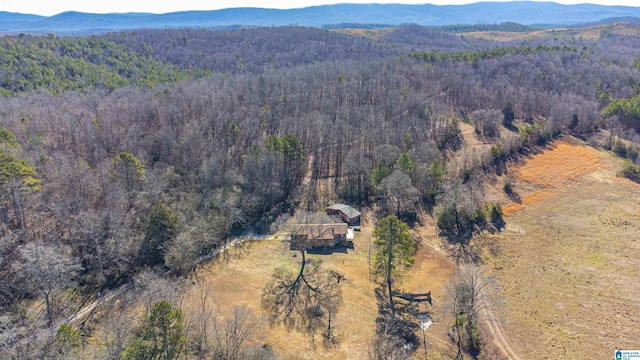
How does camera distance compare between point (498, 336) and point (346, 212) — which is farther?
point (346, 212)

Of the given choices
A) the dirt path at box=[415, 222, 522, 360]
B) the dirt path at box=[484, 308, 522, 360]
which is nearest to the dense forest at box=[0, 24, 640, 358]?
the dirt path at box=[415, 222, 522, 360]

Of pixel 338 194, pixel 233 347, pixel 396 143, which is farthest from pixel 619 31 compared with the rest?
pixel 233 347

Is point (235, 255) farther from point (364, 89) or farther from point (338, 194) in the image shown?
point (364, 89)

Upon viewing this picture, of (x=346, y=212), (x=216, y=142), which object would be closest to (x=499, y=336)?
(x=346, y=212)

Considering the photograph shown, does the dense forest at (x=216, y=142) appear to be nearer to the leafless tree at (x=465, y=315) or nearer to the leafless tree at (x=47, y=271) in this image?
the leafless tree at (x=47, y=271)

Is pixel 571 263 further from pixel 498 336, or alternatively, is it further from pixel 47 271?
pixel 47 271
